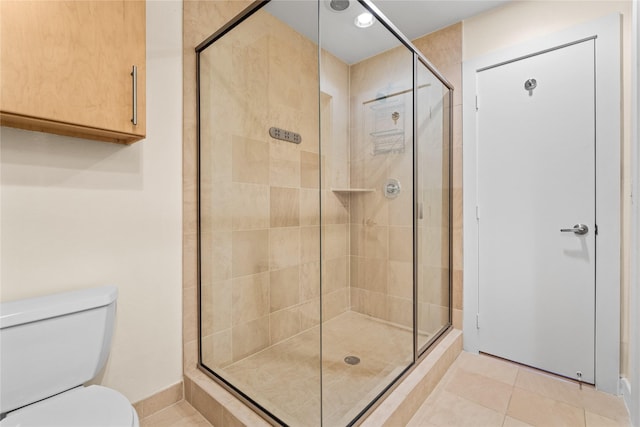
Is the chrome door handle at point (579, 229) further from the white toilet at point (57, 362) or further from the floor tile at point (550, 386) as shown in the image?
the white toilet at point (57, 362)

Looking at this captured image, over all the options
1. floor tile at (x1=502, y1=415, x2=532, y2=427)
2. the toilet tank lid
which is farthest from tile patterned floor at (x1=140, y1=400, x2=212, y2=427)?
floor tile at (x1=502, y1=415, x2=532, y2=427)

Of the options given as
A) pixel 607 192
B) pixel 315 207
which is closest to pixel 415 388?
pixel 315 207

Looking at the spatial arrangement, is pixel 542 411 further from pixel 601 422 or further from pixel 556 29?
pixel 556 29

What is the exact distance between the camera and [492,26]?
6.78ft

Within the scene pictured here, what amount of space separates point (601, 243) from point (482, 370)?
40.6 inches

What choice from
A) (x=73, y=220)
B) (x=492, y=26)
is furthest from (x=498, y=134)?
(x=73, y=220)

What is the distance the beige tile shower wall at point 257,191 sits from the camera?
4.94 ft

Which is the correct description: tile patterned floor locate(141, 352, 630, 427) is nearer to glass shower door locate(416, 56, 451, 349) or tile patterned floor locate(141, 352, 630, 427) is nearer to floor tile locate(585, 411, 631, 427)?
floor tile locate(585, 411, 631, 427)

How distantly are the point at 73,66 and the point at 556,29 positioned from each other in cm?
252

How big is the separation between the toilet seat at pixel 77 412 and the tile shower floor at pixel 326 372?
55cm

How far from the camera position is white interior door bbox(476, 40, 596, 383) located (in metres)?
1.74

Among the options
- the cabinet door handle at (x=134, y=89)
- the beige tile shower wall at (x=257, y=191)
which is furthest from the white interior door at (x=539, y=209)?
the cabinet door handle at (x=134, y=89)

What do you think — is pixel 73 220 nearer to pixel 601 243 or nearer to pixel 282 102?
pixel 282 102

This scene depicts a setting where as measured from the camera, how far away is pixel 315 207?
1551 millimetres
